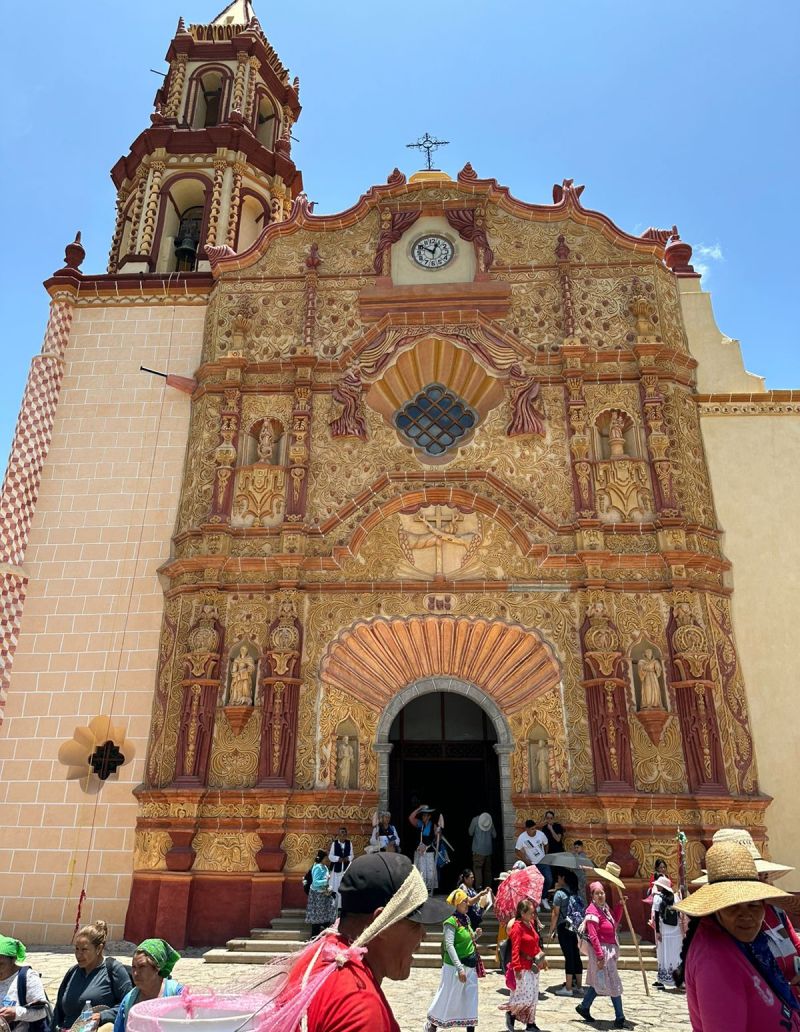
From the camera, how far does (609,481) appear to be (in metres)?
14.2

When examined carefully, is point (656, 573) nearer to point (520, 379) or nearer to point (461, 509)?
point (461, 509)

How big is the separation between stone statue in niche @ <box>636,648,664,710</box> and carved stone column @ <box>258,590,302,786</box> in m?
5.61

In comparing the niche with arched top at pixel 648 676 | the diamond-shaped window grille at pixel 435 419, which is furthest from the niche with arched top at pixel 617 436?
the niche with arched top at pixel 648 676

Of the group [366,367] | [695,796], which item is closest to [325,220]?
[366,367]

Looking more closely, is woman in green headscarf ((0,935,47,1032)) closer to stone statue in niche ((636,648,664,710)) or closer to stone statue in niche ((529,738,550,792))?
stone statue in niche ((529,738,550,792))

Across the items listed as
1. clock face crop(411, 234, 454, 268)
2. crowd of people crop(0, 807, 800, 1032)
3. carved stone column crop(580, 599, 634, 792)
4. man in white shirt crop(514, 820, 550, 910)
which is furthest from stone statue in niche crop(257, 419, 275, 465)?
crowd of people crop(0, 807, 800, 1032)

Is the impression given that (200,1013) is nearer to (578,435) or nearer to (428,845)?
(428,845)

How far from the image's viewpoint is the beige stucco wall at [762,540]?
40.9ft

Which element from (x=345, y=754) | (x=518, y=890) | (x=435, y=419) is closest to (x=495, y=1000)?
(x=518, y=890)

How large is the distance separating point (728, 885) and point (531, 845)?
30.2ft

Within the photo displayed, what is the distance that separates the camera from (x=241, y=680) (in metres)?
12.7

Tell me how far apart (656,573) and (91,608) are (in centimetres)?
1006

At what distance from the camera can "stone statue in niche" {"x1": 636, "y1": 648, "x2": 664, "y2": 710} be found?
1229 centimetres

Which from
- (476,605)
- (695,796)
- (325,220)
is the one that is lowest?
(695,796)
